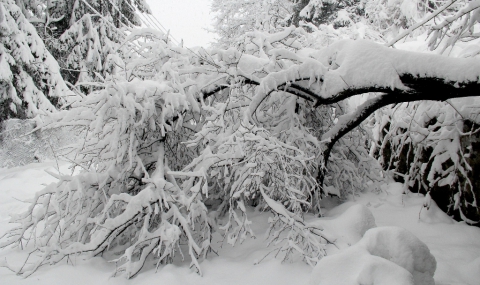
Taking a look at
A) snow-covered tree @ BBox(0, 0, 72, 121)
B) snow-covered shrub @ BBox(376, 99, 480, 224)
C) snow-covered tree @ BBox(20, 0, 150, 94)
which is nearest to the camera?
snow-covered shrub @ BBox(376, 99, 480, 224)

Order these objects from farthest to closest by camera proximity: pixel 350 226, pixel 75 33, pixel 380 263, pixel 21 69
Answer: pixel 75 33
pixel 21 69
pixel 350 226
pixel 380 263

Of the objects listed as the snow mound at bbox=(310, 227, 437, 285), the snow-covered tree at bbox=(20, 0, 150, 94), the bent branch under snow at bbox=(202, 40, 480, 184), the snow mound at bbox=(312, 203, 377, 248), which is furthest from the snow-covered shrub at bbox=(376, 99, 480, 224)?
the snow-covered tree at bbox=(20, 0, 150, 94)

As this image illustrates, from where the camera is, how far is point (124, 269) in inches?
116

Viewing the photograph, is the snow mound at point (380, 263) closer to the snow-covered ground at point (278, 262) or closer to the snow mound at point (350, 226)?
the snow-covered ground at point (278, 262)

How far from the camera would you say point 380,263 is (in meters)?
2.08

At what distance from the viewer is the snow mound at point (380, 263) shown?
79.5 inches

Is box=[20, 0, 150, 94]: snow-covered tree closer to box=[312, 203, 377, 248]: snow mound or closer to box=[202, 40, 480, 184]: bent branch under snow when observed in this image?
box=[202, 40, 480, 184]: bent branch under snow

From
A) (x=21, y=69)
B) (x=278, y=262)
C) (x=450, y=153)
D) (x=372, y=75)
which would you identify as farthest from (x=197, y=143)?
(x=21, y=69)

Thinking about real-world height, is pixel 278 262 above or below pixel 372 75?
below

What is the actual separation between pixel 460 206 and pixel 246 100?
123 inches

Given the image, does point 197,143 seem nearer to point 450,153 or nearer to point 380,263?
point 380,263

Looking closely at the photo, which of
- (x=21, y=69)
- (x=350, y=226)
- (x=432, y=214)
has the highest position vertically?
(x=21, y=69)

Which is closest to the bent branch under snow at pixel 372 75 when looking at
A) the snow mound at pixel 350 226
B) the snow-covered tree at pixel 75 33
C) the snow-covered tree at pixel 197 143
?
the snow-covered tree at pixel 197 143

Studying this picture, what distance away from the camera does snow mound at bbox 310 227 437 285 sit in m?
2.02
